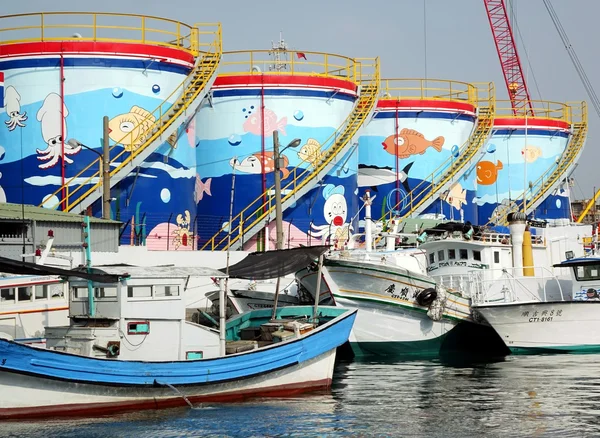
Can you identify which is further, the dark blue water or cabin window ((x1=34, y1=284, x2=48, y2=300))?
cabin window ((x1=34, y1=284, x2=48, y2=300))

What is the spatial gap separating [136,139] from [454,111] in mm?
22815

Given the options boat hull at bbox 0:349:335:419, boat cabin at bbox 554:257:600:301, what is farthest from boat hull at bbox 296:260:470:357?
boat hull at bbox 0:349:335:419

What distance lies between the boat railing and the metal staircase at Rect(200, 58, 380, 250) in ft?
40.1

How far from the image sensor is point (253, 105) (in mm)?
47250

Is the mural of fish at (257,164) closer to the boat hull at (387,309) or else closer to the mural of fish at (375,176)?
the mural of fish at (375,176)

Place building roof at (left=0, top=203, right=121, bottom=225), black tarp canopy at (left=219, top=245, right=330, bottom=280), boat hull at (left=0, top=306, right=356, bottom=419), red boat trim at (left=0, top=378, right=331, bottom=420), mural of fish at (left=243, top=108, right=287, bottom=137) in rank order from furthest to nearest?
mural of fish at (left=243, top=108, right=287, bottom=137), building roof at (left=0, top=203, right=121, bottom=225), black tarp canopy at (left=219, top=245, right=330, bottom=280), red boat trim at (left=0, top=378, right=331, bottom=420), boat hull at (left=0, top=306, right=356, bottom=419)

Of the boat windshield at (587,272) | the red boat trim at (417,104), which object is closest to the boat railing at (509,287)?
the boat windshield at (587,272)

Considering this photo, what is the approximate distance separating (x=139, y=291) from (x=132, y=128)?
18.8 metres

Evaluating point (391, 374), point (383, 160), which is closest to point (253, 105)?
point (383, 160)

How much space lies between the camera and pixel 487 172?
6631 cm

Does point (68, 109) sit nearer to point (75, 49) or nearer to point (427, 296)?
point (75, 49)

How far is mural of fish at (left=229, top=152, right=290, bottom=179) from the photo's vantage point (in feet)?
154

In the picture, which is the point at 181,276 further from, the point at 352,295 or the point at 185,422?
the point at 352,295

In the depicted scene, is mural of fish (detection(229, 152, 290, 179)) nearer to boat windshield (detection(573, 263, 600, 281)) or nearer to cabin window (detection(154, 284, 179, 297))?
boat windshield (detection(573, 263, 600, 281))
